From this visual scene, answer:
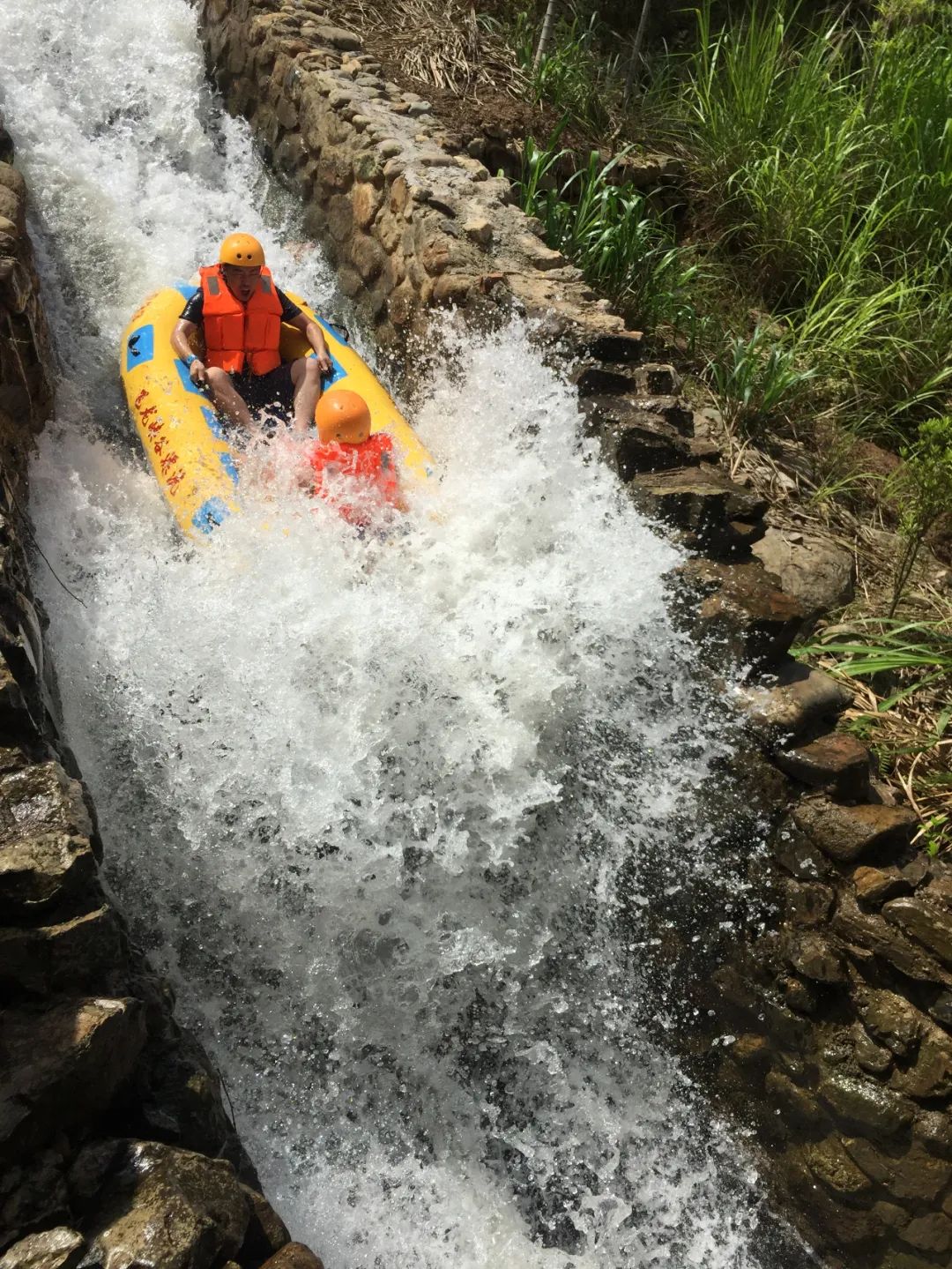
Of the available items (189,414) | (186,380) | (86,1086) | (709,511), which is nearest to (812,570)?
(709,511)

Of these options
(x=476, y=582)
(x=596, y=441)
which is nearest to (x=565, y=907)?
→ (x=476, y=582)

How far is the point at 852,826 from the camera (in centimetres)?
278

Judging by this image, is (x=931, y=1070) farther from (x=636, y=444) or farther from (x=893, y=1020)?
(x=636, y=444)

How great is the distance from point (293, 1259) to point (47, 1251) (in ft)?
1.68

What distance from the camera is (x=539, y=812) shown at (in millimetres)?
2984

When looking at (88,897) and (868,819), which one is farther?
(868,819)

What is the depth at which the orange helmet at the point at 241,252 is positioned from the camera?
4.26m

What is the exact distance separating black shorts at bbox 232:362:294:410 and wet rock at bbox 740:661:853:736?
8.21 feet

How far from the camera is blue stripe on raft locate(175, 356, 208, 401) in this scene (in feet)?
13.7

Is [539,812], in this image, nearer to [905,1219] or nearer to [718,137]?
[905,1219]

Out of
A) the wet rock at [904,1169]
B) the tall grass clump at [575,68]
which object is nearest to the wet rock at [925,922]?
the wet rock at [904,1169]

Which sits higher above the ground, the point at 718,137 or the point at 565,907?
the point at 718,137

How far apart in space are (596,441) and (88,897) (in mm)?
2374

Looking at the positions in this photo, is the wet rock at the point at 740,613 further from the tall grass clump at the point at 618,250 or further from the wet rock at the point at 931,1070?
the tall grass clump at the point at 618,250
